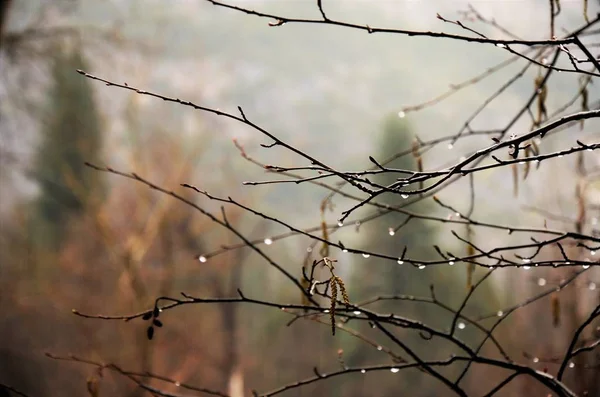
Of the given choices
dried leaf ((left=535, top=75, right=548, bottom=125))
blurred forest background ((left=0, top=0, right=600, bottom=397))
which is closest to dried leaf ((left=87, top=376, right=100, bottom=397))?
dried leaf ((left=535, top=75, right=548, bottom=125))

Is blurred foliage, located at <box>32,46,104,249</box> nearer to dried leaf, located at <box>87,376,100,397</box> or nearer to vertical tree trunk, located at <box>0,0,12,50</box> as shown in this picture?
vertical tree trunk, located at <box>0,0,12,50</box>

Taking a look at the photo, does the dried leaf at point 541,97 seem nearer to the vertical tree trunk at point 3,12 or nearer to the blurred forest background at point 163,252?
the vertical tree trunk at point 3,12

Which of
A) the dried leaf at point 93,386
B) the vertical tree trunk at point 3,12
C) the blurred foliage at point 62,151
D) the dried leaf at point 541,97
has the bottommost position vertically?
the dried leaf at point 93,386

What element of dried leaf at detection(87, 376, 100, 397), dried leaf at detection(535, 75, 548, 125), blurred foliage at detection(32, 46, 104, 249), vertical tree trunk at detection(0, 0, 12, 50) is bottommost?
dried leaf at detection(87, 376, 100, 397)

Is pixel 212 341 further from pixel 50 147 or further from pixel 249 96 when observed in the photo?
pixel 249 96

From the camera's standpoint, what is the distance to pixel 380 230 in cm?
1083

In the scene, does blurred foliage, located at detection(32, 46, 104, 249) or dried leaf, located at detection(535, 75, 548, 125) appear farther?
blurred foliage, located at detection(32, 46, 104, 249)

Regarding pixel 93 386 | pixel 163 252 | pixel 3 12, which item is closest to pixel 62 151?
pixel 163 252

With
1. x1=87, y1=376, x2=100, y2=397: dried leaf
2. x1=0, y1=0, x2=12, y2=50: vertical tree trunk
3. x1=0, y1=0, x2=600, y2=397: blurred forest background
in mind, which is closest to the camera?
x1=87, y1=376, x2=100, y2=397: dried leaf

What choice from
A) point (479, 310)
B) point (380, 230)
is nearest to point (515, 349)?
point (479, 310)

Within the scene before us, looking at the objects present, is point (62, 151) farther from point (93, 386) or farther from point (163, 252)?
point (93, 386)

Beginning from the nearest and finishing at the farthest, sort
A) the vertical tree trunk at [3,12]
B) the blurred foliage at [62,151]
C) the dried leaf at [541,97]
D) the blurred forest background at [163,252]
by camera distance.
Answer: the dried leaf at [541,97] → the vertical tree trunk at [3,12] → the blurred forest background at [163,252] → the blurred foliage at [62,151]

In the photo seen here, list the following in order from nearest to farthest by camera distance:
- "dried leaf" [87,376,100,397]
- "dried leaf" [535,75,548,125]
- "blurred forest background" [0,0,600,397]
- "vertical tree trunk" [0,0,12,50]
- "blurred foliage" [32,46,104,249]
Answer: "dried leaf" [87,376,100,397]
"dried leaf" [535,75,548,125]
"vertical tree trunk" [0,0,12,50]
"blurred forest background" [0,0,600,397]
"blurred foliage" [32,46,104,249]

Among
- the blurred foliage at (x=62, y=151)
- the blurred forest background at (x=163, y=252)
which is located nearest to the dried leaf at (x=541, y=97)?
the blurred forest background at (x=163, y=252)
